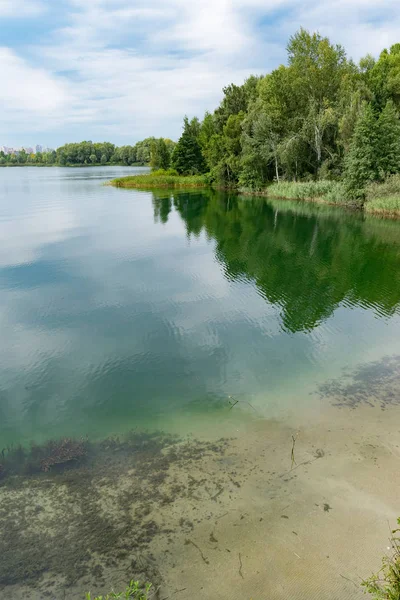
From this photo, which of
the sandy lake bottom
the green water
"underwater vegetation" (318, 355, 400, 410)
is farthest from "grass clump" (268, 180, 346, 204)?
the sandy lake bottom

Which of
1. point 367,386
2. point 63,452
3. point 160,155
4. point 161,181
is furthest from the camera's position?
point 160,155

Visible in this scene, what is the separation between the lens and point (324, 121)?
44594 mm

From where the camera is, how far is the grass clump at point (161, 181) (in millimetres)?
72688

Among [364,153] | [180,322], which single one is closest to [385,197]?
[364,153]

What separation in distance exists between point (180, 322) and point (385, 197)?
96.0ft

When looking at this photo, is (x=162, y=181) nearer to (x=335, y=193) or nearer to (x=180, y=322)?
(x=335, y=193)

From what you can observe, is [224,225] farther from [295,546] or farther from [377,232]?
[295,546]

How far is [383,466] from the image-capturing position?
23.5 ft

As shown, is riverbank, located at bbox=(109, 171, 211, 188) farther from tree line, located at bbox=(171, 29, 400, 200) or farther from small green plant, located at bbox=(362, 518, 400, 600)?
small green plant, located at bbox=(362, 518, 400, 600)

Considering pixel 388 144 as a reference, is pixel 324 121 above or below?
above

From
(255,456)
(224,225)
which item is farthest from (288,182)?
(255,456)

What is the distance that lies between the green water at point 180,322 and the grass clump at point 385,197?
5.08 metres

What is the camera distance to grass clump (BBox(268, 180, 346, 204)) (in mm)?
41931

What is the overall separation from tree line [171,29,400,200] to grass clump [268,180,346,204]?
54.1 inches
